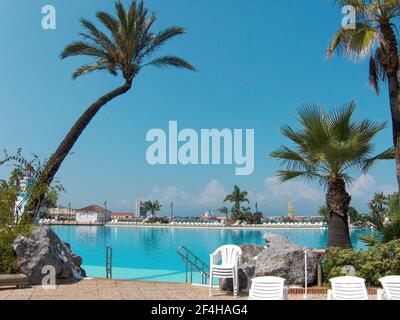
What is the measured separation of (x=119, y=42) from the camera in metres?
14.3

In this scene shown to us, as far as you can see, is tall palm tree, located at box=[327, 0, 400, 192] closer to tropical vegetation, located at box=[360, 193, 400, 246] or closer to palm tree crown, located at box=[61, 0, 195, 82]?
tropical vegetation, located at box=[360, 193, 400, 246]

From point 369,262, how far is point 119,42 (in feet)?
34.7

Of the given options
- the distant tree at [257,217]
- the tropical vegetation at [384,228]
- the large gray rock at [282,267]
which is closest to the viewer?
the large gray rock at [282,267]

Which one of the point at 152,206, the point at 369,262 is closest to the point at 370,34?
the point at 369,262

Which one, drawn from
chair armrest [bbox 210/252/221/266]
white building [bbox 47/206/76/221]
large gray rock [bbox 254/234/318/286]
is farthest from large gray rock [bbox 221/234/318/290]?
white building [bbox 47/206/76/221]

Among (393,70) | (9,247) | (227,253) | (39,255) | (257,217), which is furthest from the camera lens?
(257,217)

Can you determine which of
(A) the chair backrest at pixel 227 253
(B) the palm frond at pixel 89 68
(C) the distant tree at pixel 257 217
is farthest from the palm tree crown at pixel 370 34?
(C) the distant tree at pixel 257 217

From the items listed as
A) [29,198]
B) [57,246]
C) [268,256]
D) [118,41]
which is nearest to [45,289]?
[57,246]

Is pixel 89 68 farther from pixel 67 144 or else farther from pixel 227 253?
pixel 227 253

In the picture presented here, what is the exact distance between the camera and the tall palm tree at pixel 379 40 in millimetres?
9781

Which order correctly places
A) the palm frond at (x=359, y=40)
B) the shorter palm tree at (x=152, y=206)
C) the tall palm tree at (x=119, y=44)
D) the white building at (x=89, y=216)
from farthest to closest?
1. the shorter palm tree at (x=152, y=206)
2. the white building at (x=89, y=216)
3. the tall palm tree at (x=119, y=44)
4. the palm frond at (x=359, y=40)

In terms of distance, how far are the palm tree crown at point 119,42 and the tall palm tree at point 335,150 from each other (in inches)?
277

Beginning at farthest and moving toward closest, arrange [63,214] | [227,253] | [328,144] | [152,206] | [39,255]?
[152,206] → [63,214] → [328,144] → [39,255] → [227,253]

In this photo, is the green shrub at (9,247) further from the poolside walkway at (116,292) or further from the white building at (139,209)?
the white building at (139,209)
